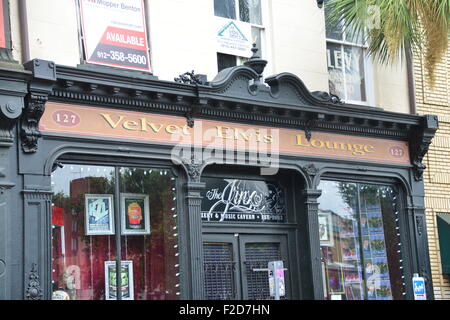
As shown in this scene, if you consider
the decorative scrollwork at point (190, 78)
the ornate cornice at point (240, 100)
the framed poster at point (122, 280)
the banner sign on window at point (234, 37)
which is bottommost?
the framed poster at point (122, 280)

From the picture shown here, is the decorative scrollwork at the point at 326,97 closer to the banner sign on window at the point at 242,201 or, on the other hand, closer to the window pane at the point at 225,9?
the banner sign on window at the point at 242,201

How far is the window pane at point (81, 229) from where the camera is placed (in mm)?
11273

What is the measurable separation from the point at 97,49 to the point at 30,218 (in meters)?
2.80

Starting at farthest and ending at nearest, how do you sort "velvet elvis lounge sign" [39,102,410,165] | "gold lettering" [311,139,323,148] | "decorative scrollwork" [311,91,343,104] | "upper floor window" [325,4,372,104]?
1. "upper floor window" [325,4,372,104]
2. "gold lettering" [311,139,323,148]
3. "decorative scrollwork" [311,91,343,104]
4. "velvet elvis lounge sign" [39,102,410,165]

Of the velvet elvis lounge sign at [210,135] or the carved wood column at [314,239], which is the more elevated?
the velvet elvis lounge sign at [210,135]

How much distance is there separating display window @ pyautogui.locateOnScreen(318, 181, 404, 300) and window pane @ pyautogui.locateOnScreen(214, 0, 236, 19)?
3.31 metres

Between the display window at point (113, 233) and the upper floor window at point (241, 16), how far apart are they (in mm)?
2470

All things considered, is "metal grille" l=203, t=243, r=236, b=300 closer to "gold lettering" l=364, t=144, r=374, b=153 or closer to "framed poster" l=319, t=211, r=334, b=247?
"framed poster" l=319, t=211, r=334, b=247

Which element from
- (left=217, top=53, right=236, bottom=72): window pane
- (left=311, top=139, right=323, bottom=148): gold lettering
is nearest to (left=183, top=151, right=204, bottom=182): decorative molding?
(left=217, top=53, right=236, bottom=72): window pane

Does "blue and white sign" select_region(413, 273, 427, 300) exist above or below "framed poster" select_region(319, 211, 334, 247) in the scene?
below

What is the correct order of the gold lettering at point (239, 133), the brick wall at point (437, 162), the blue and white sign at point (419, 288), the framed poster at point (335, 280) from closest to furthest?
the gold lettering at point (239, 133) < the framed poster at point (335, 280) < the blue and white sign at point (419, 288) < the brick wall at point (437, 162)

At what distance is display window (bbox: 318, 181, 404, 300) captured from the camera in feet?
47.4

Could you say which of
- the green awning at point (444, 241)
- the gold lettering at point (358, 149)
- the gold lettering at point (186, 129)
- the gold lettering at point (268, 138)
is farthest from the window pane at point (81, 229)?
the green awning at point (444, 241)

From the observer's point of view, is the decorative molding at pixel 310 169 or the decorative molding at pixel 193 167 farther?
the decorative molding at pixel 310 169
